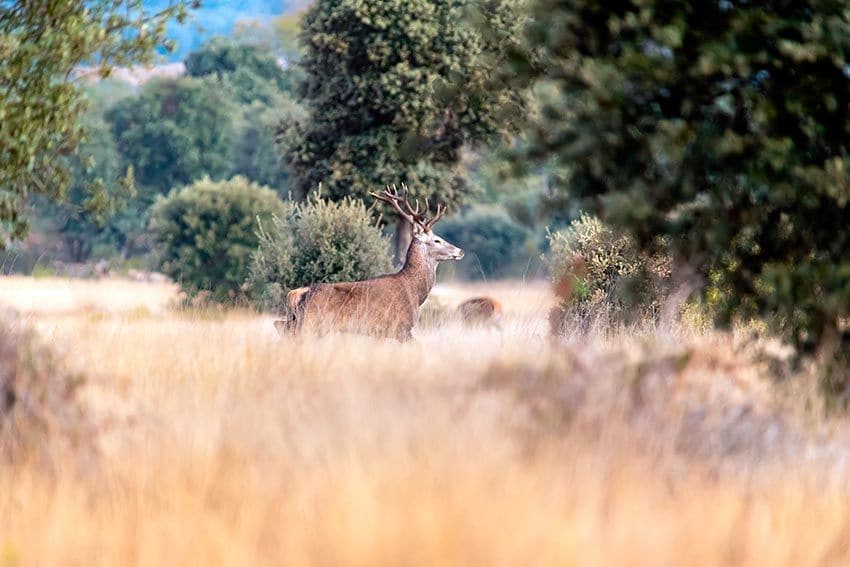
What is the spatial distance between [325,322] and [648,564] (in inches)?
397

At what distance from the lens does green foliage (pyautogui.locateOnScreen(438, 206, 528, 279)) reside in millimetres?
69312

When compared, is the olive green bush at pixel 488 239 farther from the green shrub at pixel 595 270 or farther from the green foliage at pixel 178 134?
the green shrub at pixel 595 270

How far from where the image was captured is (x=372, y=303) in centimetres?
1684

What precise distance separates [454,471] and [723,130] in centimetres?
392

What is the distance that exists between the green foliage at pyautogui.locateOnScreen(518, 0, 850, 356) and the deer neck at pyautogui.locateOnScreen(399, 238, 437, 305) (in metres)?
7.94

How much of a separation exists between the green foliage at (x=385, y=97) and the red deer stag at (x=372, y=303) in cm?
1009

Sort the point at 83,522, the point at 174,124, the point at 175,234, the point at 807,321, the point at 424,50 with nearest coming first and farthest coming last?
the point at 83,522 → the point at 807,321 → the point at 424,50 → the point at 175,234 → the point at 174,124

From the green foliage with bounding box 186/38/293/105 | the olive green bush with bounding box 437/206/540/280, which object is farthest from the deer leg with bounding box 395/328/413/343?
the green foliage with bounding box 186/38/293/105

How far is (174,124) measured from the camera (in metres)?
69.3

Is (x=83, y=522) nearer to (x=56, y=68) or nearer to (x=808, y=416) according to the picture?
(x=808, y=416)

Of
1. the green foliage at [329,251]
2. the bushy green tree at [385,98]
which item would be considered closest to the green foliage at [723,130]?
the green foliage at [329,251]

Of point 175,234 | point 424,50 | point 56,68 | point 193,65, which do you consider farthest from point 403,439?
point 193,65

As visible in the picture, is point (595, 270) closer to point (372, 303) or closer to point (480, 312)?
point (480, 312)

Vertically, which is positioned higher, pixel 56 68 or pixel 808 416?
pixel 56 68
